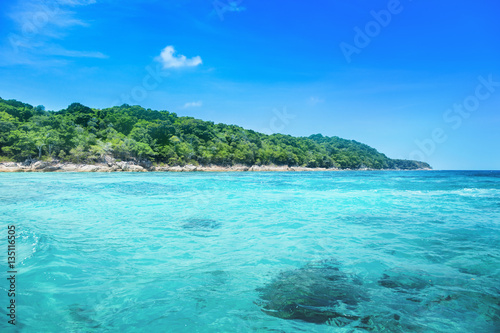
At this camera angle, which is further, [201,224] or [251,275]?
[201,224]

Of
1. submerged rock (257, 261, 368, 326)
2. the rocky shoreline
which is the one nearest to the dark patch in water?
submerged rock (257, 261, 368, 326)

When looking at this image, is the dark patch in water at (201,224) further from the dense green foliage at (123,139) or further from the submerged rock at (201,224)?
the dense green foliage at (123,139)

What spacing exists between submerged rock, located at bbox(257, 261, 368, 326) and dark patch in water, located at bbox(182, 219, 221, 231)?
4077 mm

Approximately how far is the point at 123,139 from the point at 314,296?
244 ft

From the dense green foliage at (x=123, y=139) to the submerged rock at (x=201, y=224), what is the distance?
193ft

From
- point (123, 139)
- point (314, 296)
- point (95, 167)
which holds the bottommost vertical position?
point (95, 167)

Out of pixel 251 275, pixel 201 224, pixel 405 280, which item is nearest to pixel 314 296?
pixel 251 275

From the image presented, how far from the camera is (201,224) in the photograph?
8844 millimetres

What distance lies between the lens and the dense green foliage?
54.9m

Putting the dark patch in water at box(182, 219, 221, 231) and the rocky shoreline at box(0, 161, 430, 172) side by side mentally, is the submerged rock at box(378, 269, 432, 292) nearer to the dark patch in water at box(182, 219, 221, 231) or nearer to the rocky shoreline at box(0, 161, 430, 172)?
the dark patch in water at box(182, 219, 221, 231)

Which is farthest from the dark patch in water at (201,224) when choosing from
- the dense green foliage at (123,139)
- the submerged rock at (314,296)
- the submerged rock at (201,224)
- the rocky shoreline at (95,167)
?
the dense green foliage at (123,139)

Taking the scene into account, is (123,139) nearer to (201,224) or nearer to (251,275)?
(201,224)

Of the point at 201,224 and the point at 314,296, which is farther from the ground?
the point at 314,296

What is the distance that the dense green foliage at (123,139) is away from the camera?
54.9 m
